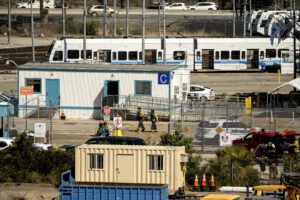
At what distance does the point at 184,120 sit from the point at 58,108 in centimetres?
1156

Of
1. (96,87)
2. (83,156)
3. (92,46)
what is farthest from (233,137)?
(92,46)

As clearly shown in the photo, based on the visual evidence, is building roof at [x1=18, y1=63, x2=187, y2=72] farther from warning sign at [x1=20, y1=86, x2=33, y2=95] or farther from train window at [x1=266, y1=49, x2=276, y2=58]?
train window at [x1=266, y1=49, x2=276, y2=58]

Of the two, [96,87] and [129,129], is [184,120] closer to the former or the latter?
[129,129]

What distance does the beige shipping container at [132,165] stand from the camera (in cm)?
2556

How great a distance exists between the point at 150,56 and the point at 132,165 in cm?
3620

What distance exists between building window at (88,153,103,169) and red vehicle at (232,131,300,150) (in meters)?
7.84

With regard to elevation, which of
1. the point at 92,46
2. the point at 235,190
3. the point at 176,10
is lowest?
the point at 235,190

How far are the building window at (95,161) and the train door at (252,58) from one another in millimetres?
37116

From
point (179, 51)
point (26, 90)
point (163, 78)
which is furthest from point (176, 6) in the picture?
point (26, 90)

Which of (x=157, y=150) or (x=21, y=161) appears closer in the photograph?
(x=157, y=150)

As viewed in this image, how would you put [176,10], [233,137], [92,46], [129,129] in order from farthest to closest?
[176,10] < [92,46] < [129,129] < [233,137]

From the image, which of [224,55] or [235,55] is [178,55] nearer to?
[224,55]

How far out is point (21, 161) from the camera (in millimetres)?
28422

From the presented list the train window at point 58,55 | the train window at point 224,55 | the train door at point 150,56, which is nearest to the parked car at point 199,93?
the train door at point 150,56
